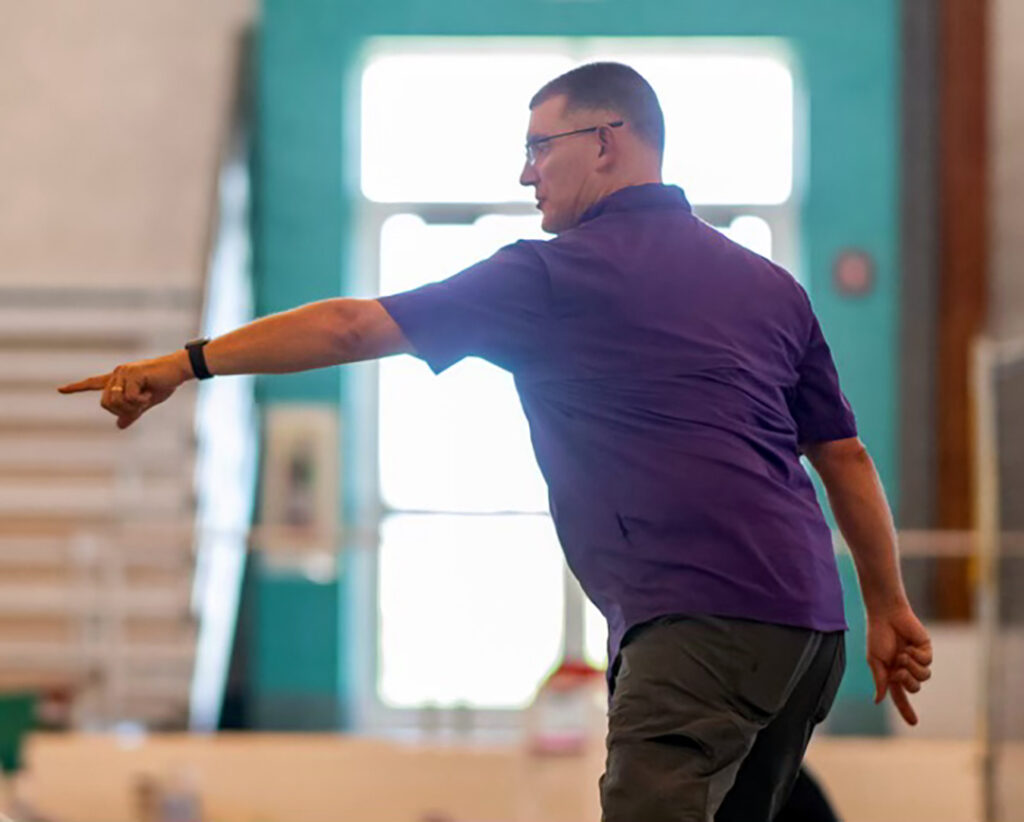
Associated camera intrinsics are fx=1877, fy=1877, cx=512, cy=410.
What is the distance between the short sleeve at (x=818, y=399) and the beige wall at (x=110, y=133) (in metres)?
6.13

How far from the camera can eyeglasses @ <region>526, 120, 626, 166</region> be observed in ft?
8.05

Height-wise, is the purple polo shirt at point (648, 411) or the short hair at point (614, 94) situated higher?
the short hair at point (614, 94)

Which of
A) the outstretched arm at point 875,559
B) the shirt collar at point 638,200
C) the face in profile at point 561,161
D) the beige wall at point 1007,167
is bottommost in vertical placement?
the outstretched arm at point 875,559

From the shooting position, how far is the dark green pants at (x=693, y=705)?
221 centimetres

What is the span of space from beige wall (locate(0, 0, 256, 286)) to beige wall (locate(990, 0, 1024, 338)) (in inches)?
133

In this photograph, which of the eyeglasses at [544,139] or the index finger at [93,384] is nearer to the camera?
the index finger at [93,384]

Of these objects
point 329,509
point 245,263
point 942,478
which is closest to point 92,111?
point 245,263

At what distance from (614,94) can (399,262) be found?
6071mm

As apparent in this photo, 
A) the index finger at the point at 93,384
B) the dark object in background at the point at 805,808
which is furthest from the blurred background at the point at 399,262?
the index finger at the point at 93,384

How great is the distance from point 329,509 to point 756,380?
239 inches

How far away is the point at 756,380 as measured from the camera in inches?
92.4

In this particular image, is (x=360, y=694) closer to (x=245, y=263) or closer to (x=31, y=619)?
(x=31, y=619)

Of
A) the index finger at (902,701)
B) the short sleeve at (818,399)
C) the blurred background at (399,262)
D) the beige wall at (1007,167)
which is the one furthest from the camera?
the beige wall at (1007,167)

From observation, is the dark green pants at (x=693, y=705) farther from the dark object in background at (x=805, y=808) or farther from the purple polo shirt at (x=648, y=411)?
the dark object in background at (x=805, y=808)
